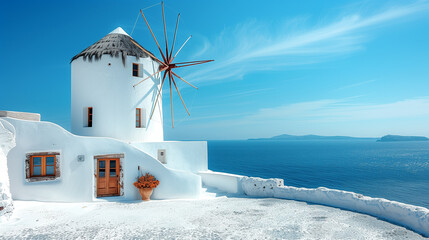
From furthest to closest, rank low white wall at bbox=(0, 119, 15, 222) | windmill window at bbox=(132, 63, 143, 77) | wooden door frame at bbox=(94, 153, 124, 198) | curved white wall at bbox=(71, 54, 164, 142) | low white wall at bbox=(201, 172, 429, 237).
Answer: windmill window at bbox=(132, 63, 143, 77)
curved white wall at bbox=(71, 54, 164, 142)
wooden door frame at bbox=(94, 153, 124, 198)
low white wall at bbox=(0, 119, 15, 222)
low white wall at bbox=(201, 172, 429, 237)

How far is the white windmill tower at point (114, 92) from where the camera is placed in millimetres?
12117

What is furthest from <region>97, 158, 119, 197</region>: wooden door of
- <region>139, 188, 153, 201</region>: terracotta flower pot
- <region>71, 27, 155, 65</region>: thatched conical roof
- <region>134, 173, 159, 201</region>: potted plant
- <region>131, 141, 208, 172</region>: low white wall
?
<region>71, 27, 155, 65</region>: thatched conical roof

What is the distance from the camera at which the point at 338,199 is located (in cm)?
798

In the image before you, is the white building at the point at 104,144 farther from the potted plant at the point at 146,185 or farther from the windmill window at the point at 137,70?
the potted plant at the point at 146,185

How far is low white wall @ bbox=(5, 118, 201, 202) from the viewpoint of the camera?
8469mm

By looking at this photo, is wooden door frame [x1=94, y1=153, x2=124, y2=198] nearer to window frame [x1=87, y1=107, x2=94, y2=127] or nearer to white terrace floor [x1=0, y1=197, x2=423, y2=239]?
white terrace floor [x1=0, y1=197, x2=423, y2=239]

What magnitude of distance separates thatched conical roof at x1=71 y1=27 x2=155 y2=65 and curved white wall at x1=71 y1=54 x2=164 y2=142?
19 centimetres

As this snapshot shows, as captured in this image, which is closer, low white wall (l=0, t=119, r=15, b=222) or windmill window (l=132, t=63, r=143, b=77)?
low white wall (l=0, t=119, r=15, b=222)

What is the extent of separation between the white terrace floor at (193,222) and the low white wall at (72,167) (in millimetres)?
456

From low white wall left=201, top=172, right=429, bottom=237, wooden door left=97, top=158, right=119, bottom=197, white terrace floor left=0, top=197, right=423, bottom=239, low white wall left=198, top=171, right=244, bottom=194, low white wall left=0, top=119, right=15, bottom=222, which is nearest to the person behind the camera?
white terrace floor left=0, top=197, right=423, bottom=239

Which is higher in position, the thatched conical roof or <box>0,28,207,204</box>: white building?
the thatched conical roof

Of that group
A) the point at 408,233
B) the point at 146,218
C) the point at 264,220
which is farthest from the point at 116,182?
the point at 408,233

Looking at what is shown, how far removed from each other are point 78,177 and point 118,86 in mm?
4788

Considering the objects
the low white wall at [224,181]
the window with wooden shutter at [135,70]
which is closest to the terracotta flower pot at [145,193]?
the low white wall at [224,181]
